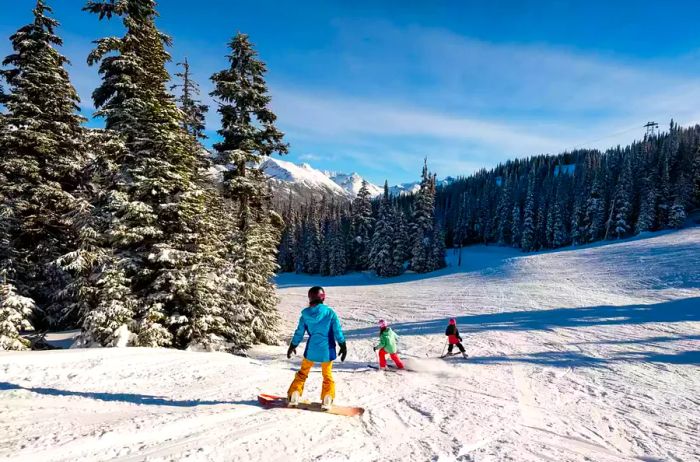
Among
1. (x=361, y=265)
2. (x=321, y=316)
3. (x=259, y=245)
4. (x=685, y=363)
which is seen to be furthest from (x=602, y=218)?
(x=321, y=316)

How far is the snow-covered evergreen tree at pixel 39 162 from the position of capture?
13.4m

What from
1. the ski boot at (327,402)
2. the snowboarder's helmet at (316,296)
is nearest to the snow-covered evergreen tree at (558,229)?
the snowboarder's helmet at (316,296)

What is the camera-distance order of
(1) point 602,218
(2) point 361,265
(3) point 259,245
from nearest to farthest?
(3) point 259,245 < (1) point 602,218 < (2) point 361,265

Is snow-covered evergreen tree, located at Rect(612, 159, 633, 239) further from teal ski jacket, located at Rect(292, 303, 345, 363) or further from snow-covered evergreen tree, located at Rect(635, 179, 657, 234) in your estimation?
teal ski jacket, located at Rect(292, 303, 345, 363)

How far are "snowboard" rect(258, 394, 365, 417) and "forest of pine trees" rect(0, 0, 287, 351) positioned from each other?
6.80m

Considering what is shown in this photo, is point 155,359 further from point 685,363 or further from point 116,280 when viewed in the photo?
point 685,363

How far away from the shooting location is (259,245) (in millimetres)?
16625

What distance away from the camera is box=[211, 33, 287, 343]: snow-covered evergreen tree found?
622 inches

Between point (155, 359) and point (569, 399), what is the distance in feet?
33.2

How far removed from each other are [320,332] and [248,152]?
38.0ft

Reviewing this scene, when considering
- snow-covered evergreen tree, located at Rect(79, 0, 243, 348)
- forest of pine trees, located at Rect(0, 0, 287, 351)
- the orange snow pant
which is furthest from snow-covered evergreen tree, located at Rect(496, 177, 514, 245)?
the orange snow pant

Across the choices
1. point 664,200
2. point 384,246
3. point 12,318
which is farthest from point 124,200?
point 664,200

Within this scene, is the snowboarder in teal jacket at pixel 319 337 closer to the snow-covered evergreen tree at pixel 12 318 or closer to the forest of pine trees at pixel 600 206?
the snow-covered evergreen tree at pixel 12 318

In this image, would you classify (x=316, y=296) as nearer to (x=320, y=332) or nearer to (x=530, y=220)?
(x=320, y=332)
